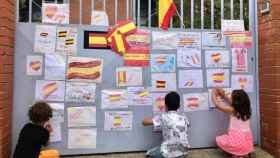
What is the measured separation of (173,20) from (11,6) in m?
2.01

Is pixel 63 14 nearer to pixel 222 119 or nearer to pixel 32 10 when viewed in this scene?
pixel 32 10

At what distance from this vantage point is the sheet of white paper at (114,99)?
4875mm

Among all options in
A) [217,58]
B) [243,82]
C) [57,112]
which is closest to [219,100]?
[243,82]

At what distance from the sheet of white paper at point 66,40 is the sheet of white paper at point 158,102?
1.12m

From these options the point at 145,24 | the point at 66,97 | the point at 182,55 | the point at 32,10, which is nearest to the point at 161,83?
the point at 182,55

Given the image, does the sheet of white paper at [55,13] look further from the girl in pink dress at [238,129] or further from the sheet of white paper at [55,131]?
the girl in pink dress at [238,129]

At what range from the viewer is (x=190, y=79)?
17.0 feet

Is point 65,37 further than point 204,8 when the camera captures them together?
No

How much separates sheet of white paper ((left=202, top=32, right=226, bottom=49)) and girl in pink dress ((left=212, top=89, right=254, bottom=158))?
663 mm

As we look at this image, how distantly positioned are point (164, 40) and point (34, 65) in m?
1.61

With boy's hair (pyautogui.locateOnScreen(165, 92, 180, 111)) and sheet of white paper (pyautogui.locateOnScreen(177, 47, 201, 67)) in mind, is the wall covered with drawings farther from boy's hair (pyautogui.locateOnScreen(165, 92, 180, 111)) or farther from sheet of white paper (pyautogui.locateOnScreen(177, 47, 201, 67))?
boy's hair (pyautogui.locateOnScreen(165, 92, 180, 111))

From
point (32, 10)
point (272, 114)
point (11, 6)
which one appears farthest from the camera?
point (272, 114)

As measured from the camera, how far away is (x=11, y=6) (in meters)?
4.51

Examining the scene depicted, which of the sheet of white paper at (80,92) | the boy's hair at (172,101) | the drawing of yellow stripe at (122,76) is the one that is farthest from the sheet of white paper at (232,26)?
the sheet of white paper at (80,92)
